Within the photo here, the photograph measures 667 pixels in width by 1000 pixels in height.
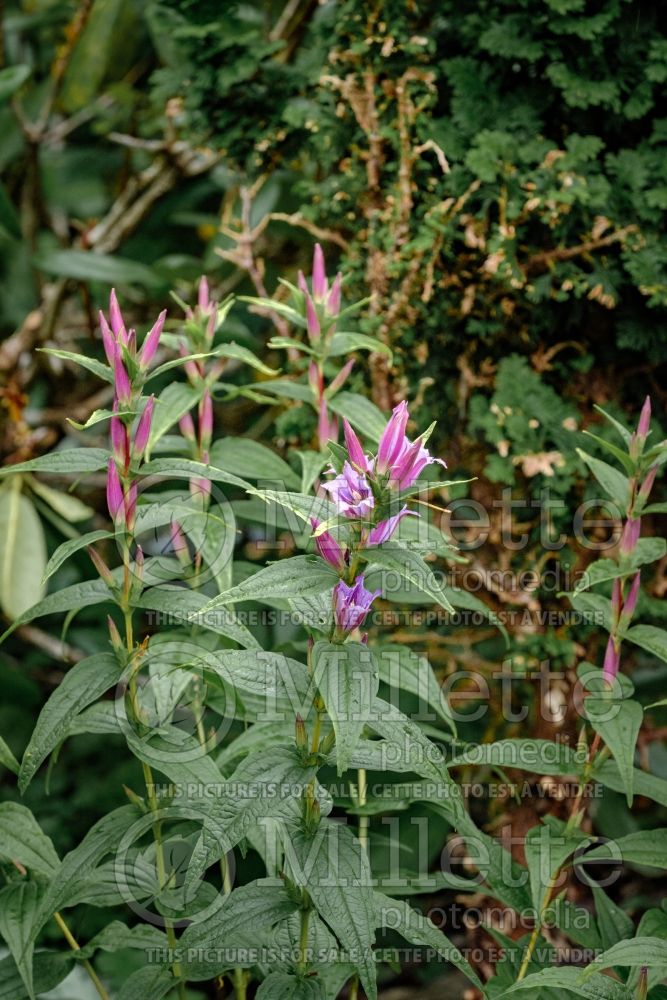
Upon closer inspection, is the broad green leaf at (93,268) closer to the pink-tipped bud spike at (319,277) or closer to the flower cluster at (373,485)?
the pink-tipped bud spike at (319,277)

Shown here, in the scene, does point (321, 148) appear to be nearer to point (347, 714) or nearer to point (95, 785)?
point (347, 714)

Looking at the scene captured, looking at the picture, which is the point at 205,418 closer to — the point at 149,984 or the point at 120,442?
the point at 120,442

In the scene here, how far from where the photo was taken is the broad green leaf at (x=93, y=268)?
2008 mm

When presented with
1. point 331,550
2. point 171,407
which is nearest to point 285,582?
point 331,550

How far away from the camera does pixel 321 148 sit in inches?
65.8

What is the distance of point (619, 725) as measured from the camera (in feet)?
3.53

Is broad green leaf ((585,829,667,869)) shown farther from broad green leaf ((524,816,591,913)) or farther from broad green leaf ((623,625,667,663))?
broad green leaf ((623,625,667,663))

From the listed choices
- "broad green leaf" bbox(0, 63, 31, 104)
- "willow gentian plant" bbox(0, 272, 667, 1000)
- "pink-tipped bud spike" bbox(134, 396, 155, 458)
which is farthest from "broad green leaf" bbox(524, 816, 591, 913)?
"broad green leaf" bbox(0, 63, 31, 104)

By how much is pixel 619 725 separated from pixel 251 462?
1.68 ft

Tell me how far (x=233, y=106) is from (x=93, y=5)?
697 mm

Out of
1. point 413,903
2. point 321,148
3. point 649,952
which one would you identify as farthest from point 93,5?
point 649,952

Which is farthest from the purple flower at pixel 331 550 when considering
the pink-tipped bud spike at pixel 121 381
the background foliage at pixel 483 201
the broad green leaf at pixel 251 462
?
the background foliage at pixel 483 201

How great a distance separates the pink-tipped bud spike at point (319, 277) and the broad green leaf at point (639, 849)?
0.71 metres

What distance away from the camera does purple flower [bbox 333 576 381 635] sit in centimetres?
91
